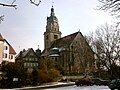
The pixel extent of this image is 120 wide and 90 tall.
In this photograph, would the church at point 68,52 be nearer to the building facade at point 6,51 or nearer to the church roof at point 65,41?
the church roof at point 65,41

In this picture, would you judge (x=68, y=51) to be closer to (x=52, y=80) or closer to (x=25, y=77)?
(x=52, y=80)

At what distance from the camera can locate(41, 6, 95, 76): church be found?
3039 inches

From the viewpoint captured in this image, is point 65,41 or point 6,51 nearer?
point 6,51

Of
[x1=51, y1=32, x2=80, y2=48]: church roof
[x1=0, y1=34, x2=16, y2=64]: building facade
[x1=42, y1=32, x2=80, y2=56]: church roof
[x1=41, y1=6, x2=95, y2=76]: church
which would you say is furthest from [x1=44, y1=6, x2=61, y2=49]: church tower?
[x1=0, y1=34, x2=16, y2=64]: building facade

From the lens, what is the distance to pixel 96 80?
57.6m

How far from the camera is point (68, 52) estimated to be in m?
96.6

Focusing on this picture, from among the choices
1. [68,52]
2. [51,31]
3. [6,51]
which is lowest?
[6,51]

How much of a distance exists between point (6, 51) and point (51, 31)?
1746 inches

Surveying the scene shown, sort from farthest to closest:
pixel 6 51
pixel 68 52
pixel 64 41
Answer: pixel 64 41, pixel 68 52, pixel 6 51

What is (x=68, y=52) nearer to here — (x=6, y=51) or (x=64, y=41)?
(x=64, y=41)

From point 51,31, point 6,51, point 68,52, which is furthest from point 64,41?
point 6,51

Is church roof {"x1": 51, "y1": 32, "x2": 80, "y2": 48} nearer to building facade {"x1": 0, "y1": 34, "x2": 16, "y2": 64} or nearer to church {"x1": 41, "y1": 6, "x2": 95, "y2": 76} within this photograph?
church {"x1": 41, "y1": 6, "x2": 95, "y2": 76}

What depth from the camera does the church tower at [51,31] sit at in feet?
380

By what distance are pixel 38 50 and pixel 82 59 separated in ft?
136
